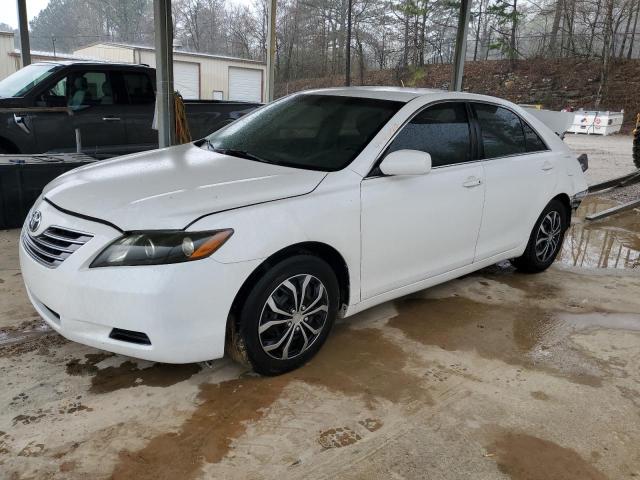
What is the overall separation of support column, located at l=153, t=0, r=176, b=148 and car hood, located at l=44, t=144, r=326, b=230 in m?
2.64

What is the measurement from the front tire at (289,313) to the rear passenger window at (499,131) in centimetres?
185

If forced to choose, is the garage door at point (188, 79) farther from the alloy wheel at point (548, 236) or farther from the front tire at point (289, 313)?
the front tire at point (289, 313)

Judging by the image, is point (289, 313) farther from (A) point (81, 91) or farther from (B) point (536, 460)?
(A) point (81, 91)

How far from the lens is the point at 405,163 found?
10.4 ft

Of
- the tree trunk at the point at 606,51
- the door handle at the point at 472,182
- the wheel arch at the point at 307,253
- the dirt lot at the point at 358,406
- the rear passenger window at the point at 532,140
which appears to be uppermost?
the tree trunk at the point at 606,51

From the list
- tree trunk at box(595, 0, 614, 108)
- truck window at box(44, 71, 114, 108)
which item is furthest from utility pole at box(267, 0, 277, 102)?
tree trunk at box(595, 0, 614, 108)

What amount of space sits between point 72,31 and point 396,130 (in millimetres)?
44971

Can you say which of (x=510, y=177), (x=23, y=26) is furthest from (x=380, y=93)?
(x=23, y=26)

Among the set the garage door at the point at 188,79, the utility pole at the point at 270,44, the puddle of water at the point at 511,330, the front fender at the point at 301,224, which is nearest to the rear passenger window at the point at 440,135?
the front fender at the point at 301,224

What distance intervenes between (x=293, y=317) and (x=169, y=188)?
937mm

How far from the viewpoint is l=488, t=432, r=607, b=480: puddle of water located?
7.83ft

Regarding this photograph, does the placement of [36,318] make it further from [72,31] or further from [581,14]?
[72,31]

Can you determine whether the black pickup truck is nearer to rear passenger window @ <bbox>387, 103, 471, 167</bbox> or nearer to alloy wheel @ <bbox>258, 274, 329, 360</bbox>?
rear passenger window @ <bbox>387, 103, 471, 167</bbox>

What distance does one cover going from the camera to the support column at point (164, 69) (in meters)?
5.64
